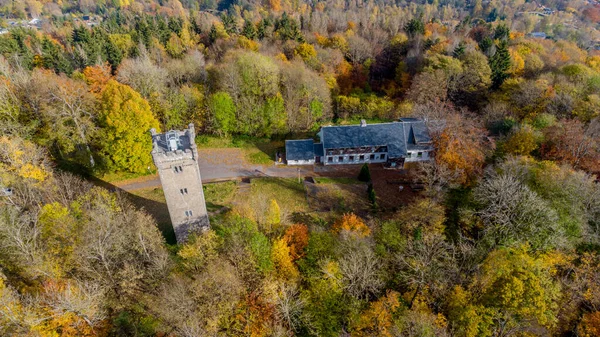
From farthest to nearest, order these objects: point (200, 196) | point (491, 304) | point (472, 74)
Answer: point (472, 74), point (200, 196), point (491, 304)

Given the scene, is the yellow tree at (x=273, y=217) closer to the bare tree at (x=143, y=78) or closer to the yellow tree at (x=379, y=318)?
the yellow tree at (x=379, y=318)

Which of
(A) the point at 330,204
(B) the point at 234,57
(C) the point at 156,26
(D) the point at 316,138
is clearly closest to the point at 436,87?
(D) the point at 316,138

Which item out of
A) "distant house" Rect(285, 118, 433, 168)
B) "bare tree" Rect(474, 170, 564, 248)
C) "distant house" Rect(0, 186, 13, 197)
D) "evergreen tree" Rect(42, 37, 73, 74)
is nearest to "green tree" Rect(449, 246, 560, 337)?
"bare tree" Rect(474, 170, 564, 248)

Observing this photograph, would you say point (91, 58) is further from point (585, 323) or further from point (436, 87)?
point (585, 323)

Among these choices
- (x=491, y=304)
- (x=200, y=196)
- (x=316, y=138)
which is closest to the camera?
(x=491, y=304)

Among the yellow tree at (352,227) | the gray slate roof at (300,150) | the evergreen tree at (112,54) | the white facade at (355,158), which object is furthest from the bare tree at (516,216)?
the evergreen tree at (112,54)

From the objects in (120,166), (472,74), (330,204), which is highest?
(472,74)

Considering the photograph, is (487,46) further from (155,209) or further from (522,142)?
(155,209)
